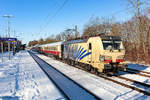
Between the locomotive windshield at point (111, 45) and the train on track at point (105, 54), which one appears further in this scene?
the locomotive windshield at point (111, 45)

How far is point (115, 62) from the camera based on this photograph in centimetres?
957

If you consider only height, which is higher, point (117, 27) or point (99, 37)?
point (117, 27)

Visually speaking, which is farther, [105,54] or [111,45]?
[111,45]

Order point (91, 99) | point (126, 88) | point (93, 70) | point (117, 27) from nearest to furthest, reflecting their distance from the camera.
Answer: point (91, 99), point (126, 88), point (93, 70), point (117, 27)

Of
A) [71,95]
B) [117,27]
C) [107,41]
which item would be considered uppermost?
[117,27]

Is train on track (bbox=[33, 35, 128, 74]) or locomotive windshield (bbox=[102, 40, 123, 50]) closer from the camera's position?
train on track (bbox=[33, 35, 128, 74])

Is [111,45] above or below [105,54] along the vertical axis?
above

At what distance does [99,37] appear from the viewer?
32.8 ft

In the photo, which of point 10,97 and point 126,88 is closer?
point 10,97

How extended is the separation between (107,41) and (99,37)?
2.25ft

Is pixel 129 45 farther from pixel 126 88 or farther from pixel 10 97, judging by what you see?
pixel 10 97

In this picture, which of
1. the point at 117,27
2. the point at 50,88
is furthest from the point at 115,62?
the point at 117,27

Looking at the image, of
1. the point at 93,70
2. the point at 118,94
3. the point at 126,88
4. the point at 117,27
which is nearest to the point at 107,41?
the point at 93,70

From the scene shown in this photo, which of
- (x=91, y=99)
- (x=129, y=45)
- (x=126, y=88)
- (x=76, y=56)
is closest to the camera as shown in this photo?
(x=91, y=99)
